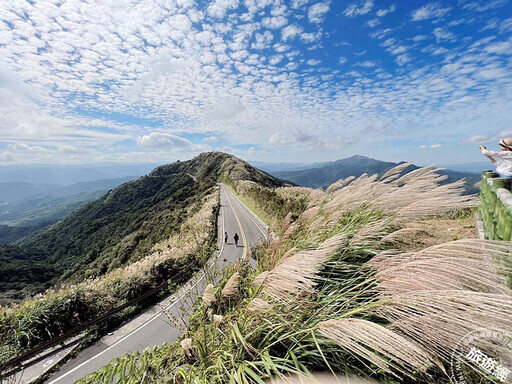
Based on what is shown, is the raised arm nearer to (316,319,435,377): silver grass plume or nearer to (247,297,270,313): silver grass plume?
(316,319,435,377): silver grass plume

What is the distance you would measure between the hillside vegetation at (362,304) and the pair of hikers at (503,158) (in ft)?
3.30

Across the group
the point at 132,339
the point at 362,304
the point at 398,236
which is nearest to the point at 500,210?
the point at 398,236

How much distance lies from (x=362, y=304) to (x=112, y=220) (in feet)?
288

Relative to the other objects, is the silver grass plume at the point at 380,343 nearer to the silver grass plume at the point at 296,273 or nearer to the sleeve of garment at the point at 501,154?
the silver grass plume at the point at 296,273

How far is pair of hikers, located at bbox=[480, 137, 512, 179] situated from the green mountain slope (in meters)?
29.5

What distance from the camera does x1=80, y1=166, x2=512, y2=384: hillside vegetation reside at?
45.8 inches

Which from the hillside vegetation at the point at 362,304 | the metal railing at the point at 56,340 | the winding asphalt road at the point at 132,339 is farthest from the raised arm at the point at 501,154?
the metal railing at the point at 56,340

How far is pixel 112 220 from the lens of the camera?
2936 inches

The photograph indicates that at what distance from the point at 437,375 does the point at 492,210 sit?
8.78 feet

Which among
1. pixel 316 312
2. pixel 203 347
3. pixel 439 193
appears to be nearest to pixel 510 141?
pixel 439 193

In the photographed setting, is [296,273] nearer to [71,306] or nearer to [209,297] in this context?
[209,297]

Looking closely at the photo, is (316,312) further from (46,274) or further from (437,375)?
(46,274)

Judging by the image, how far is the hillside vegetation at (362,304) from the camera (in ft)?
3.82

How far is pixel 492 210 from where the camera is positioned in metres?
3.05
